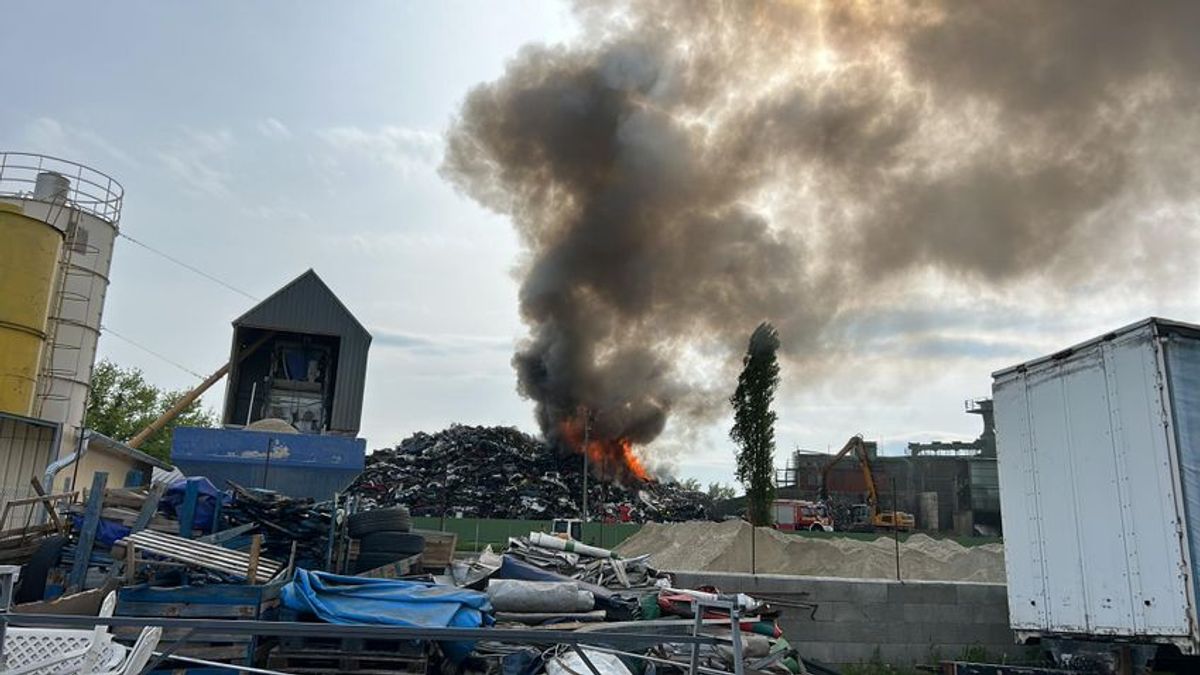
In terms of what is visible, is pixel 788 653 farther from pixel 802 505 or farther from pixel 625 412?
pixel 625 412

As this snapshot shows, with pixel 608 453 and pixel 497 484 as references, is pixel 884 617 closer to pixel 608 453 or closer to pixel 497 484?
pixel 497 484

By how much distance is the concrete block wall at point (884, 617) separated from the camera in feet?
30.8

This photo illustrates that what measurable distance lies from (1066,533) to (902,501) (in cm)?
5123

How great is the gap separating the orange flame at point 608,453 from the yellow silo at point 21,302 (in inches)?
991

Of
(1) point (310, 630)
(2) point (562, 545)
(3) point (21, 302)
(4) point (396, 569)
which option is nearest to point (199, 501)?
(4) point (396, 569)

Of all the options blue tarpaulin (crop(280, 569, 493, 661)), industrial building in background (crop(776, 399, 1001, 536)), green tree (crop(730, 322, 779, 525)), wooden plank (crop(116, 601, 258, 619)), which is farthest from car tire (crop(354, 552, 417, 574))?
industrial building in background (crop(776, 399, 1001, 536))

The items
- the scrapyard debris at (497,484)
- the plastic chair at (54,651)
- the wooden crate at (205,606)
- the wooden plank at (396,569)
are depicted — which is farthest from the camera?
the scrapyard debris at (497,484)

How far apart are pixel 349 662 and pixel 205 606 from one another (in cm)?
141

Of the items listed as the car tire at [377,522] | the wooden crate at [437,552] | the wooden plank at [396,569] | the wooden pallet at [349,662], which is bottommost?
the wooden pallet at [349,662]

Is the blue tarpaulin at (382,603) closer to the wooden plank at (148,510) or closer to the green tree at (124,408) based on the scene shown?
the wooden plank at (148,510)

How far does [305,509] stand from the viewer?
8969 millimetres

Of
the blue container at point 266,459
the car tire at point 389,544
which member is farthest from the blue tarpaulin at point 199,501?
the blue container at point 266,459

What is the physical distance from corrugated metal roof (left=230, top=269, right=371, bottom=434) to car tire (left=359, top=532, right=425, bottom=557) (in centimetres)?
735

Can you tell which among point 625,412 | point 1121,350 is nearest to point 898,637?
point 1121,350
